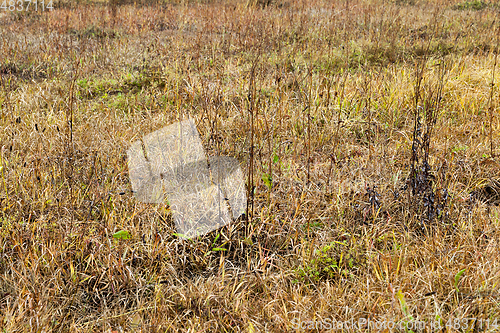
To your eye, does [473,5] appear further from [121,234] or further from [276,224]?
[121,234]

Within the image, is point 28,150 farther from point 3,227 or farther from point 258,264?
point 258,264

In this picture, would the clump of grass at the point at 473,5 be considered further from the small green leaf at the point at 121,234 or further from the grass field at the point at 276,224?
the small green leaf at the point at 121,234

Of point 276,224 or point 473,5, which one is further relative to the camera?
point 473,5

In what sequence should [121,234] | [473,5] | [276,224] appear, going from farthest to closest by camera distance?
1. [473,5]
2. [276,224]
3. [121,234]

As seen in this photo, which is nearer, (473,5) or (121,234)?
(121,234)

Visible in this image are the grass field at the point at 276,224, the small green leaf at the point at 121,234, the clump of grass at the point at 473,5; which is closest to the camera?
the grass field at the point at 276,224

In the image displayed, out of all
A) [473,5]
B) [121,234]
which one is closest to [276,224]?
[121,234]

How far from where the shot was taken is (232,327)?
1.87 meters

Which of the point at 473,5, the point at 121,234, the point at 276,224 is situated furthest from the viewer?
the point at 473,5

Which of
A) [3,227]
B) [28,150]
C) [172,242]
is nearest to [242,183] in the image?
[172,242]

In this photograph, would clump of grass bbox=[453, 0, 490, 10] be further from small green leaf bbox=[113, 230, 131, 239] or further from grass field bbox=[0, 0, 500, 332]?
small green leaf bbox=[113, 230, 131, 239]

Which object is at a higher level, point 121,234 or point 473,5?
point 473,5

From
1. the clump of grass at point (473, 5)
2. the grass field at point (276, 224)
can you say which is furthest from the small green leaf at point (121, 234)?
the clump of grass at point (473, 5)

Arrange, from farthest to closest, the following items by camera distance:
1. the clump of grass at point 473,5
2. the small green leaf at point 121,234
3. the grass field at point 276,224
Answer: the clump of grass at point 473,5, the small green leaf at point 121,234, the grass field at point 276,224
